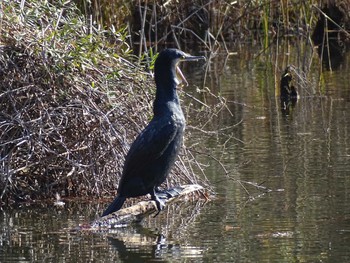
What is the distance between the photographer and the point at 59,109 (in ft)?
27.5

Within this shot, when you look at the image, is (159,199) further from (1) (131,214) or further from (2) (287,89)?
(2) (287,89)

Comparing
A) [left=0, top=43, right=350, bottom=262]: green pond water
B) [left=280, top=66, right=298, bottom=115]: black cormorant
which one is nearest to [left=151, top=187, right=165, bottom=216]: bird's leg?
[left=0, top=43, right=350, bottom=262]: green pond water

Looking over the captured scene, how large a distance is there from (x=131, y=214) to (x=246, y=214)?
1.00 m

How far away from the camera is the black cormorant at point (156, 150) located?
24.4 feet

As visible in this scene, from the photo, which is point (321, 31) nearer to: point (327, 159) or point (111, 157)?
point (327, 159)

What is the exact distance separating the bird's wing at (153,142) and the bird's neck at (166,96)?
0.38ft

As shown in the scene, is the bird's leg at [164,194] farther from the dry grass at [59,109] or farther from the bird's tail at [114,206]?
the dry grass at [59,109]

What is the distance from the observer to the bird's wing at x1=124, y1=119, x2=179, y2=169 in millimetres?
7434

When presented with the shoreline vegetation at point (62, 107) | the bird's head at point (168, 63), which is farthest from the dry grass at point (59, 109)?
the bird's head at point (168, 63)

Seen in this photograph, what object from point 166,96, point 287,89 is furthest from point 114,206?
point 287,89

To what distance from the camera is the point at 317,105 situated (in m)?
13.3

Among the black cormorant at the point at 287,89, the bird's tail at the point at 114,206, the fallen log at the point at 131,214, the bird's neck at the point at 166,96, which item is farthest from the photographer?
the black cormorant at the point at 287,89

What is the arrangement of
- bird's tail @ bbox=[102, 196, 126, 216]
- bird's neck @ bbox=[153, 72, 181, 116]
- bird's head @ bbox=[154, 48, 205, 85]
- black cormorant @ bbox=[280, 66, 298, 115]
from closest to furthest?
bird's tail @ bbox=[102, 196, 126, 216] < bird's neck @ bbox=[153, 72, 181, 116] < bird's head @ bbox=[154, 48, 205, 85] < black cormorant @ bbox=[280, 66, 298, 115]

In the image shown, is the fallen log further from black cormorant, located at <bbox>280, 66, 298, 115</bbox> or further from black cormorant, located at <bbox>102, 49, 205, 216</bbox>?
black cormorant, located at <bbox>280, 66, 298, 115</bbox>
